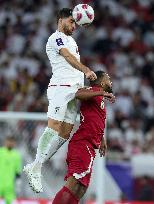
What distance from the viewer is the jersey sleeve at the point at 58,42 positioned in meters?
10.7

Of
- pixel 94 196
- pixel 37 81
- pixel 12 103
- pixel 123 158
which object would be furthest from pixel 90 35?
pixel 94 196

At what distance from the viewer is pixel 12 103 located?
773 inches

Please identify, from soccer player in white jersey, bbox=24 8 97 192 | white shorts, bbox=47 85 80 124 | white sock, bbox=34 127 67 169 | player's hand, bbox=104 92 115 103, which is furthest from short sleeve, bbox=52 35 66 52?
white sock, bbox=34 127 67 169

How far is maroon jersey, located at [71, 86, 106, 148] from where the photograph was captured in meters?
10.8

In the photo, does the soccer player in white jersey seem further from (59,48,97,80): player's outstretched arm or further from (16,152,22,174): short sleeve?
Result: (16,152,22,174): short sleeve

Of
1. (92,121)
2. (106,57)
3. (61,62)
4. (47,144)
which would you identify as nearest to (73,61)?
(61,62)

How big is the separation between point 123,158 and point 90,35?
533 centimetres

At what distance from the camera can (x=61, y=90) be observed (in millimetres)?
10766

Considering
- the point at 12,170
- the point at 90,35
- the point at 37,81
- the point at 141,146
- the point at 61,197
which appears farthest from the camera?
the point at 90,35

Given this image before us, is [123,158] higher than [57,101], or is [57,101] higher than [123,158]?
[57,101]

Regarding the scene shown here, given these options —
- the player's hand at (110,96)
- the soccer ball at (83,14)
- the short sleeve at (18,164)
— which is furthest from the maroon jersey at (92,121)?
the short sleeve at (18,164)

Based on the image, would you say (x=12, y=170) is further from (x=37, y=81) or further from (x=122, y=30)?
(x=122, y=30)

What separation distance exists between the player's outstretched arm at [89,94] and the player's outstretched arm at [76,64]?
0.30 m

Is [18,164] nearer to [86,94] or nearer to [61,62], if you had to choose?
[61,62]
